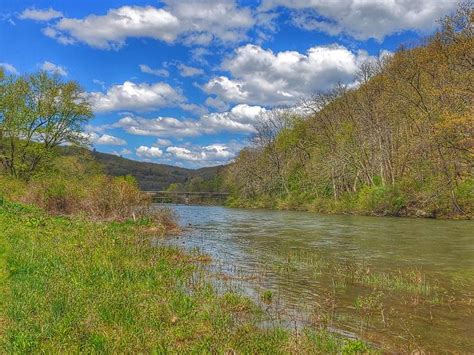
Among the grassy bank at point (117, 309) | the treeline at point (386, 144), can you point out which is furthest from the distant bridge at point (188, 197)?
the grassy bank at point (117, 309)

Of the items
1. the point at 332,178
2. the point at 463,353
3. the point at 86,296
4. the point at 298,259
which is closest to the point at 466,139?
the point at 298,259

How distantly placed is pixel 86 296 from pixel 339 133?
60188 mm

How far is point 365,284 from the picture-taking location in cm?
1255

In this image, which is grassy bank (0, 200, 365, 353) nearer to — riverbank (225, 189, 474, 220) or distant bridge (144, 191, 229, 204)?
riverbank (225, 189, 474, 220)

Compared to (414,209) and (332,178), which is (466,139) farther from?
(332,178)

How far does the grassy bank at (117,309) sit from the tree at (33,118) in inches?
1371

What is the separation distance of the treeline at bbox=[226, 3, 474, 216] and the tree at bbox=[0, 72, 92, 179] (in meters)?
33.4

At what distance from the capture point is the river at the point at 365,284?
28.2 ft

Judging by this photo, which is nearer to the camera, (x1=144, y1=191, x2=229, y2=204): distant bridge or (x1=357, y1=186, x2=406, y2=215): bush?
(x1=357, y1=186, x2=406, y2=215): bush

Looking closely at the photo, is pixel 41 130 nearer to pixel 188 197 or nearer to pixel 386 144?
pixel 386 144

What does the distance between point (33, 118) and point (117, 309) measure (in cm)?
4175

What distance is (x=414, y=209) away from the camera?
44.3 metres

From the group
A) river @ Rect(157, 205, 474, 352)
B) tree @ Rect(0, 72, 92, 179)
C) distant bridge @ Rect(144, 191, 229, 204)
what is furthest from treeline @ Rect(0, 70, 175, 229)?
distant bridge @ Rect(144, 191, 229, 204)

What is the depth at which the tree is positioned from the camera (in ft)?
143
